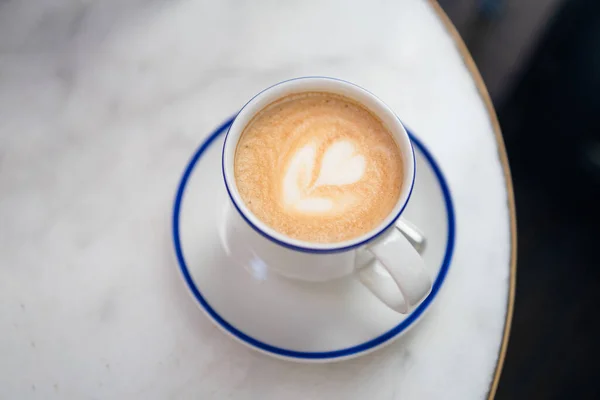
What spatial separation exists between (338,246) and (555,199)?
839mm

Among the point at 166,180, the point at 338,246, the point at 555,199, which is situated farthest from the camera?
the point at 555,199

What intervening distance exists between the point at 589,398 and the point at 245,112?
90cm

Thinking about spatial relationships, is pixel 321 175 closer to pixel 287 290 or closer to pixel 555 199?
pixel 287 290

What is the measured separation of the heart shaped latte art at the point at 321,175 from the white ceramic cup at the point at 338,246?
0.05 meters

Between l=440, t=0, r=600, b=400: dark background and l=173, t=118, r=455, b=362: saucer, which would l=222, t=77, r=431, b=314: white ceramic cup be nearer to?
l=173, t=118, r=455, b=362: saucer

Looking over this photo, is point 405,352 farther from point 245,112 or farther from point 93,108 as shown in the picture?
point 93,108

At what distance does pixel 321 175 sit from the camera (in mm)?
602

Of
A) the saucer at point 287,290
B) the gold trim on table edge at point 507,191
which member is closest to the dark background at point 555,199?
the gold trim on table edge at point 507,191

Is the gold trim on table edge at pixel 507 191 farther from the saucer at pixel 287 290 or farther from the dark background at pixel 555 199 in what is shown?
the dark background at pixel 555 199

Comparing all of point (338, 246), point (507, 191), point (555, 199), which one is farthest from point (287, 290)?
point (555, 199)

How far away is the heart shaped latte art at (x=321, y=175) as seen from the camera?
0.59m

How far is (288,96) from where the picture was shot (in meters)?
0.62

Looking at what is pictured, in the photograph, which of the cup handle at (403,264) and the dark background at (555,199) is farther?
the dark background at (555,199)

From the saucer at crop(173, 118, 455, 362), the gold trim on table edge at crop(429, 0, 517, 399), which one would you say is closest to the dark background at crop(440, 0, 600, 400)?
the gold trim on table edge at crop(429, 0, 517, 399)
